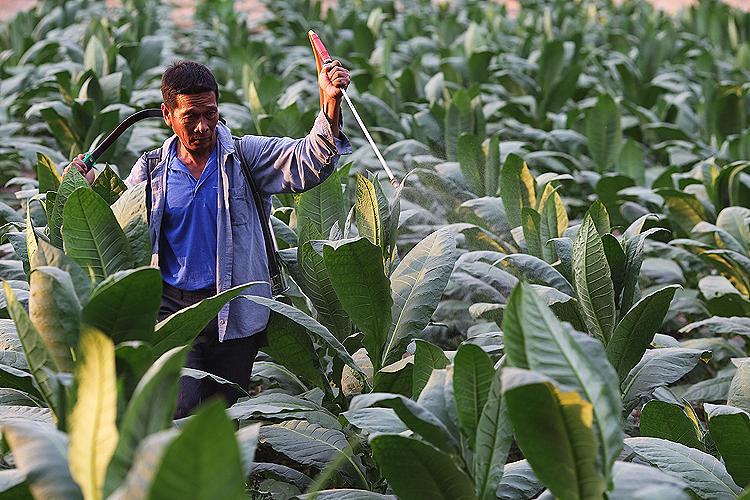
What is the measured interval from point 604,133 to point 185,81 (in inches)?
129

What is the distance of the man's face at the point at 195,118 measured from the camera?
8.71 feet

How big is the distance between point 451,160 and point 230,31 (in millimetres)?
4884

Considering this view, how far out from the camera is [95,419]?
145 cm

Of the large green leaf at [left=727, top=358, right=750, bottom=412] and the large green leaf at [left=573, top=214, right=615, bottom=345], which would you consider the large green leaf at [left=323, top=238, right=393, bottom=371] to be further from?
the large green leaf at [left=727, top=358, right=750, bottom=412]

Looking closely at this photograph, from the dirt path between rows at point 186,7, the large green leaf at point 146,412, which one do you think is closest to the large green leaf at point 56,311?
the large green leaf at point 146,412

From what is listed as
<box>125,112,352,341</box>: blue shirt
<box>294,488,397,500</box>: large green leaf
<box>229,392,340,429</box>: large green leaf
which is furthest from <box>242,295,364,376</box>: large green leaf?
<box>294,488,397,500</box>: large green leaf

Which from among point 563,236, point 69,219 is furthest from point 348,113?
point 69,219

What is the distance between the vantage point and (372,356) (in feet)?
8.78

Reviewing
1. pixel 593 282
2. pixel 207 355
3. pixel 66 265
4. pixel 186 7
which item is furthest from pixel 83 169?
pixel 186 7

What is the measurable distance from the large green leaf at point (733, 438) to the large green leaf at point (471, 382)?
1.87ft

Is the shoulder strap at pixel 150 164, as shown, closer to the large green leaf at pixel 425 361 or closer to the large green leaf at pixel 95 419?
the large green leaf at pixel 425 361

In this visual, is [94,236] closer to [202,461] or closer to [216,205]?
[216,205]

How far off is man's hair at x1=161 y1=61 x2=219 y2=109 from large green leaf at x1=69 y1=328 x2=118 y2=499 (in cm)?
125

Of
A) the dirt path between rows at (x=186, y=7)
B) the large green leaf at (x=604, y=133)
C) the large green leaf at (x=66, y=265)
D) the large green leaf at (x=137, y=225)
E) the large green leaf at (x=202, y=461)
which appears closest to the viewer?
the large green leaf at (x=202, y=461)
